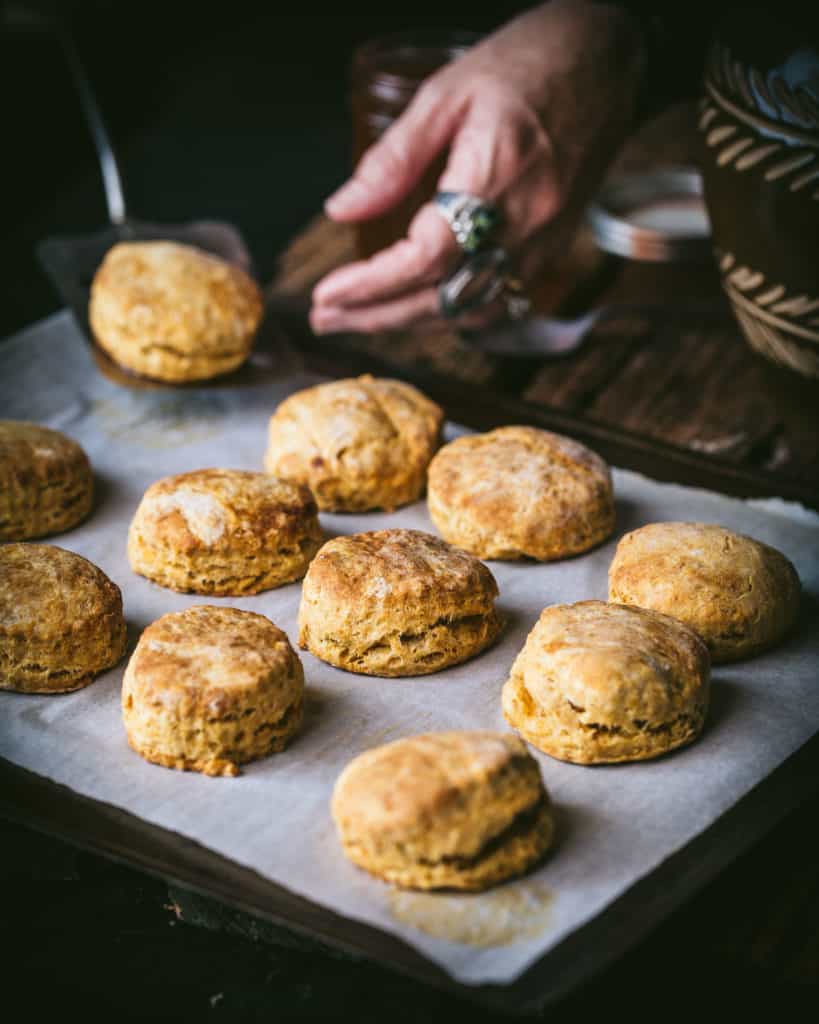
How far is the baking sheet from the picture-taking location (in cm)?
158

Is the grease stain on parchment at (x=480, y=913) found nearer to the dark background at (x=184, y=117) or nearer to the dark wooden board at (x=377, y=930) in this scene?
the dark wooden board at (x=377, y=930)

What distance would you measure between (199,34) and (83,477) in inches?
197

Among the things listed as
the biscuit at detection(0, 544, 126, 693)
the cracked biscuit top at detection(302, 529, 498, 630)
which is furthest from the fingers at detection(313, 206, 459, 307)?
the biscuit at detection(0, 544, 126, 693)

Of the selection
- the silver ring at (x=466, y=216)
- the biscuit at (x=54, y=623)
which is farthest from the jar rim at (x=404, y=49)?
the biscuit at (x=54, y=623)

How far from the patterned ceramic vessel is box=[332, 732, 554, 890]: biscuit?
126 centimetres

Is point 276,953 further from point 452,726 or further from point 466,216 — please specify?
point 466,216

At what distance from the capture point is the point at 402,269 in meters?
2.92

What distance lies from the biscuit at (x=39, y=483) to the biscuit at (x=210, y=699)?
0.60m

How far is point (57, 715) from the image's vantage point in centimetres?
196

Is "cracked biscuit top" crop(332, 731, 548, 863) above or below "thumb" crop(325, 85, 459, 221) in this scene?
below

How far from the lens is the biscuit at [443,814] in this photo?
1.57m

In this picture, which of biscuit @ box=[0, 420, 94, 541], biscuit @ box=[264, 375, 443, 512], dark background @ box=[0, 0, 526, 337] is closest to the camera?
biscuit @ box=[0, 420, 94, 541]

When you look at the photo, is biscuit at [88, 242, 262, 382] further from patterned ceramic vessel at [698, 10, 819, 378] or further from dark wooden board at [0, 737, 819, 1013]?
dark wooden board at [0, 737, 819, 1013]

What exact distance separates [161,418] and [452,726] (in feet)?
3.96
